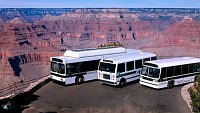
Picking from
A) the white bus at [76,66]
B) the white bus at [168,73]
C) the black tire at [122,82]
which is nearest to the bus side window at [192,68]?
the white bus at [168,73]

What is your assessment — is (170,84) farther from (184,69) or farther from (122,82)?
(122,82)

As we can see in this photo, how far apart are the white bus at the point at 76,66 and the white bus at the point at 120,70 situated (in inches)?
48.0

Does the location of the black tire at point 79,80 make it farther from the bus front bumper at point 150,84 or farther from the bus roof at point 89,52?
the bus front bumper at point 150,84

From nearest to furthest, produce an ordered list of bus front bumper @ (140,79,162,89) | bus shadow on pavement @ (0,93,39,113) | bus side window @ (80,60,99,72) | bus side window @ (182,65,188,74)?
bus shadow on pavement @ (0,93,39,113) → bus front bumper @ (140,79,162,89) → bus side window @ (182,65,188,74) → bus side window @ (80,60,99,72)

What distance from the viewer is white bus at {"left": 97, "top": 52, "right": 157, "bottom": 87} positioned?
1028 inches

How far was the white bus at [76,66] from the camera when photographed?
1047 inches

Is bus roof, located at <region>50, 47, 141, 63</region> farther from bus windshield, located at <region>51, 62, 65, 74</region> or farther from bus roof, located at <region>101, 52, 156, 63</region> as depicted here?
bus roof, located at <region>101, 52, 156, 63</region>

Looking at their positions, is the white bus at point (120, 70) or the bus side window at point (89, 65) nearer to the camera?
the white bus at point (120, 70)

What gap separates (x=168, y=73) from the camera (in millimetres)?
25750

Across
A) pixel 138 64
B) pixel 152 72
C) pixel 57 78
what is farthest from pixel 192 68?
pixel 57 78

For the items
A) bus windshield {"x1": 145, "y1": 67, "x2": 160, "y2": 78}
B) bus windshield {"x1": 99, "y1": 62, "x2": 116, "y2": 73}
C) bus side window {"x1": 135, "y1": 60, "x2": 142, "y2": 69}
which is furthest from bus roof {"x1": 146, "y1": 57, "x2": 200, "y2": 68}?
bus windshield {"x1": 99, "y1": 62, "x2": 116, "y2": 73}

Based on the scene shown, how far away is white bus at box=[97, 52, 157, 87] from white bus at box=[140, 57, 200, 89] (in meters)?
1.25

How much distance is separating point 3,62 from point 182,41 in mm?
87175

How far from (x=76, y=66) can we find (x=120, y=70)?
3.52 metres
